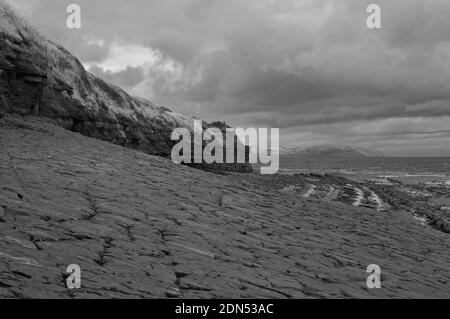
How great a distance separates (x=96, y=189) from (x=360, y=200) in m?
26.0

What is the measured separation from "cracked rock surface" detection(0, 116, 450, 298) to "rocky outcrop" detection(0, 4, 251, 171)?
5423 millimetres

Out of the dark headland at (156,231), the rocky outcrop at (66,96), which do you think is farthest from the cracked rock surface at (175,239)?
the rocky outcrop at (66,96)

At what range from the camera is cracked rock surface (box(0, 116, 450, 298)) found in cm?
781

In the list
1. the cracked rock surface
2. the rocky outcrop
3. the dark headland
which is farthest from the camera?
the rocky outcrop

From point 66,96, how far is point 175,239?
21632 mm

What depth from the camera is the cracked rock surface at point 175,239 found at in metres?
7.81

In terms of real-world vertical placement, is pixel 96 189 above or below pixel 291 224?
above

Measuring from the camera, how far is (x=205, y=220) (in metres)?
13.0

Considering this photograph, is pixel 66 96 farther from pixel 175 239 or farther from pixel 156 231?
pixel 175 239

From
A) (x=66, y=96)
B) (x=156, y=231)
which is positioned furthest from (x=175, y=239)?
(x=66, y=96)

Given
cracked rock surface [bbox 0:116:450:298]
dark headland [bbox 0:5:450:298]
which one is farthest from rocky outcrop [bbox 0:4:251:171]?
cracked rock surface [bbox 0:116:450:298]

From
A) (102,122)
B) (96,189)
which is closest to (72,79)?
(102,122)

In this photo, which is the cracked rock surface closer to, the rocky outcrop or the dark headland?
the dark headland
